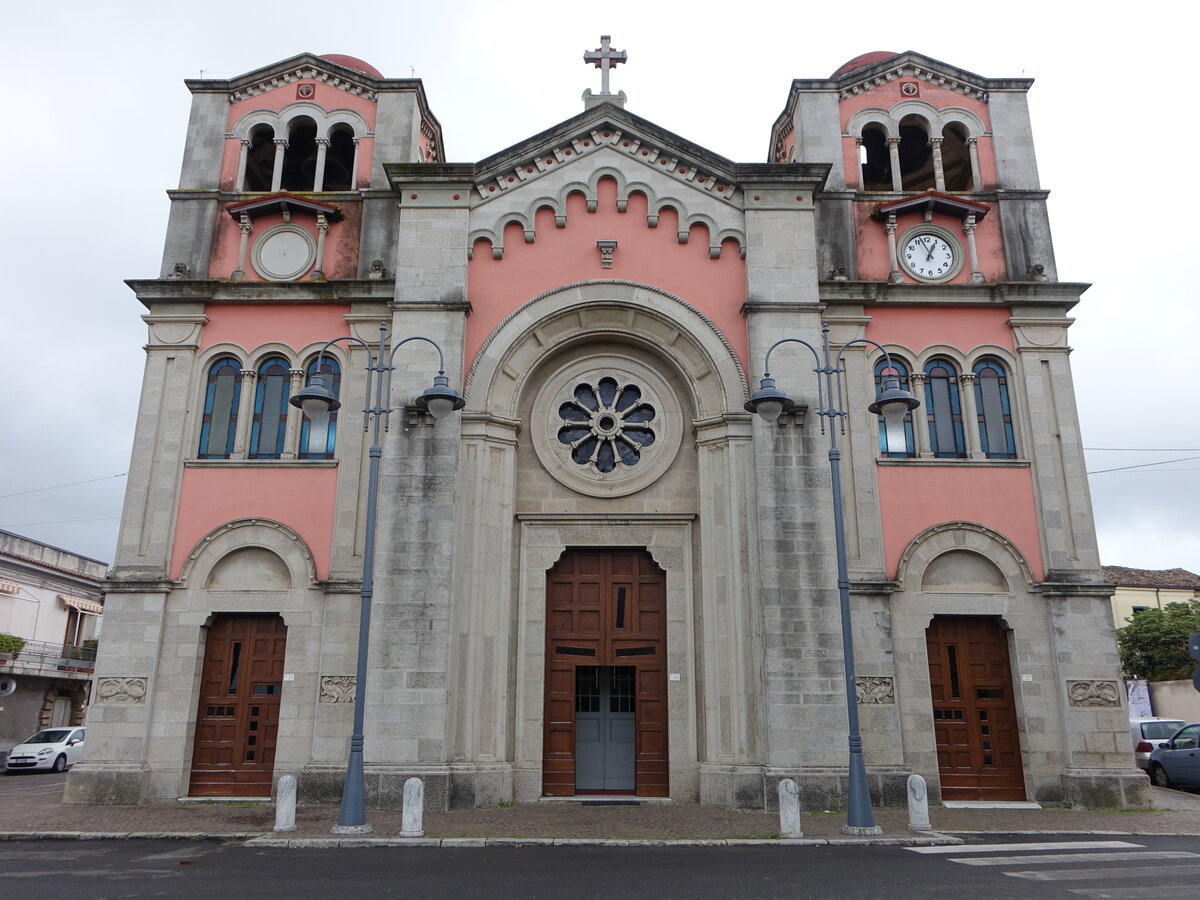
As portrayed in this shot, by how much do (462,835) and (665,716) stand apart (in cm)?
563

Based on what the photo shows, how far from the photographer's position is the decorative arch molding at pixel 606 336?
60.8 ft

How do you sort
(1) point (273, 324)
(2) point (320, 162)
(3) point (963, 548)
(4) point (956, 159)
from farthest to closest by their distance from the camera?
(4) point (956, 159) < (2) point (320, 162) < (1) point (273, 324) < (3) point (963, 548)

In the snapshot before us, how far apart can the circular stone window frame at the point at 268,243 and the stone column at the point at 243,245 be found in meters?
0.17

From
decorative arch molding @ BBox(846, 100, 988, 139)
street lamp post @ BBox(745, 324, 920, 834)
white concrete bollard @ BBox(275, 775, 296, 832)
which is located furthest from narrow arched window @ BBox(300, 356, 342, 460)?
decorative arch molding @ BBox(846, 100, 988, 139)

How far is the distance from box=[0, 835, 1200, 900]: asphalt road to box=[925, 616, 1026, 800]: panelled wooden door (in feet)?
13.8

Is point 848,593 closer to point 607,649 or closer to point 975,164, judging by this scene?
point 607,649

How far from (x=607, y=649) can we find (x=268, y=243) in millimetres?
12012

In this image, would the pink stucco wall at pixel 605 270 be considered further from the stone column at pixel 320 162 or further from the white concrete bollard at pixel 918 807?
the white concrete bollard at pixel 918 807

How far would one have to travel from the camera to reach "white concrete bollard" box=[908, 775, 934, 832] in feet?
44.0

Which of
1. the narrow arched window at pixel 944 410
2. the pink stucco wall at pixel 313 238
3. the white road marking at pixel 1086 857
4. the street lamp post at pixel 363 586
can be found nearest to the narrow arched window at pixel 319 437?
the pink stucco wall at pixel 313 238

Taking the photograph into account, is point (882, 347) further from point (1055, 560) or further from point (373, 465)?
point (373, 465)

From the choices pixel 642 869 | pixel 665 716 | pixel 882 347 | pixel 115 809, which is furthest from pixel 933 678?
pixel 115 809

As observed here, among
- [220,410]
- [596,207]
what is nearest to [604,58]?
[596,207]

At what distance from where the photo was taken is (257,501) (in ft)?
61.3
